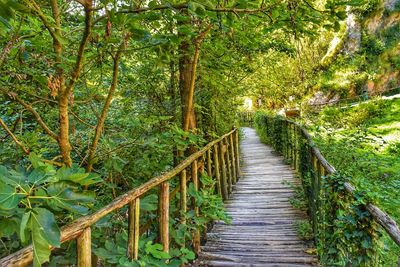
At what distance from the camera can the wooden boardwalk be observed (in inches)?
170

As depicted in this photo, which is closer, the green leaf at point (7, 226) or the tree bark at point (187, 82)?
the green leaf at point (7, 226)

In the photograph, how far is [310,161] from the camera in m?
5.34

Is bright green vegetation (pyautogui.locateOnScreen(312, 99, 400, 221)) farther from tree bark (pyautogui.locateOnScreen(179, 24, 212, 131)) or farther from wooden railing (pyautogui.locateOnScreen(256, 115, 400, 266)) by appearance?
tree bark (pyautogui.locateOnScreen(179, 24, 212, 131))

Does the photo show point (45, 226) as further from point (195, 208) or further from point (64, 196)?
point (195, 208)

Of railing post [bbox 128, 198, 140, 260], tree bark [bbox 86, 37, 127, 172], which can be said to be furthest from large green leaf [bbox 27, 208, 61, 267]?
tree bark [bbox 86, 37, 127, 172]

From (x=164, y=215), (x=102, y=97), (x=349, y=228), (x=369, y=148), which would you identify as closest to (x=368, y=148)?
(x=369, y=148)

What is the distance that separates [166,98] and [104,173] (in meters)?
2.60

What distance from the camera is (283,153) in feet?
38.7

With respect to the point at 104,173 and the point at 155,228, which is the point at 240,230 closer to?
the point at 155,228

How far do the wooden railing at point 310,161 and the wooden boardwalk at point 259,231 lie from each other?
469 millimetres

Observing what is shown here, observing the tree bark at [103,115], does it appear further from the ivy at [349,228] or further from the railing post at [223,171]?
the railing post at [223,171]

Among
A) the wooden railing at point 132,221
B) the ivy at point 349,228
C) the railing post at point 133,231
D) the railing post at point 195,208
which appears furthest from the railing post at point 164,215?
the ivy at point 349,228

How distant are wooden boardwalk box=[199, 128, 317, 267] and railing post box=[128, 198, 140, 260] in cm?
218

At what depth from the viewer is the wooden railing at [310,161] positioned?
208 cm
